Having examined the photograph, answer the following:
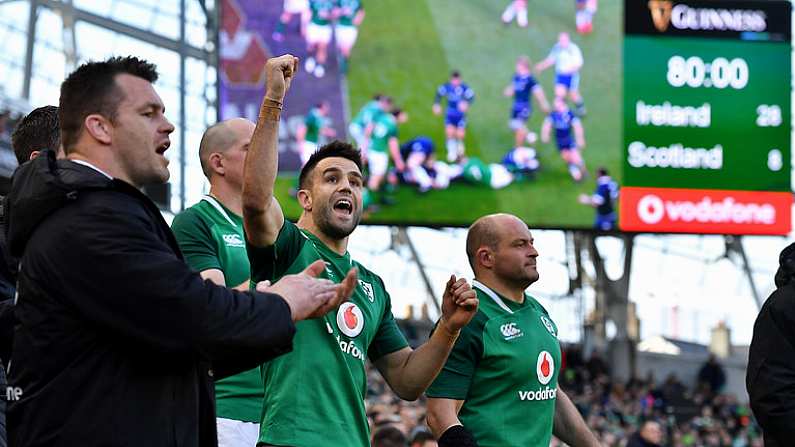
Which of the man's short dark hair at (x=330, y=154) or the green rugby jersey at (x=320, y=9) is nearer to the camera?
the man's short dark hair at (x=330, y=154)

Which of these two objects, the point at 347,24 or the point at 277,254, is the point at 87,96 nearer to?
the point at 277,254

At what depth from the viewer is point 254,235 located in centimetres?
423

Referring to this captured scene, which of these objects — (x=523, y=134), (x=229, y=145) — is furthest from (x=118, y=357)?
(x=523, y=134)

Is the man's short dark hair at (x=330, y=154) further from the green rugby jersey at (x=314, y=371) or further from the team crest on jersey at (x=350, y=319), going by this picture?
the team crest on jersey at (x=350, y=319)

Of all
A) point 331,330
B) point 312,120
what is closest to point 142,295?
point 331,330

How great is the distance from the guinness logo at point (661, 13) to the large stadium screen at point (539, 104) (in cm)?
1

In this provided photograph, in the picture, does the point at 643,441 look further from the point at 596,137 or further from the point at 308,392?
the point at 308,392

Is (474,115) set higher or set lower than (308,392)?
higher

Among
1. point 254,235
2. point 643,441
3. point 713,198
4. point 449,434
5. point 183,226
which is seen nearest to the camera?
point 254,235

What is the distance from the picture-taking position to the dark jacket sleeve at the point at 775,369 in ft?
15.7

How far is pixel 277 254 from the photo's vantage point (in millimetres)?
4500

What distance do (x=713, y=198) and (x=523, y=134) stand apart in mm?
2173

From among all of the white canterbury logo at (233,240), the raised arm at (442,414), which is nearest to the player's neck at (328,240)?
the white canterbury logo at (233,240)

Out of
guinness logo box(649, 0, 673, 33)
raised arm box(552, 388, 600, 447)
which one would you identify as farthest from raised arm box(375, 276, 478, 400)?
guinness logo box(649, 0, 673, 33)
